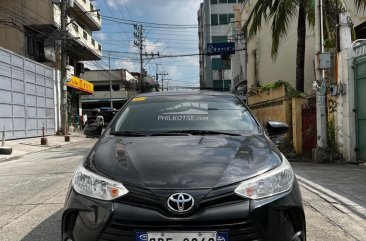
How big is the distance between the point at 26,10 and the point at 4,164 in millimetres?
20221

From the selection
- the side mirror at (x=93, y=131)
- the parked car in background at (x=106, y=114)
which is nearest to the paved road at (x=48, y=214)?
the side mirror at (x=93, y=131)

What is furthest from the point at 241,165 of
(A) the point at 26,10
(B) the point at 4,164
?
(A) the point at 26,10

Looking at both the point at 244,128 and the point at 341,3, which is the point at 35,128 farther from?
the point at 244,128

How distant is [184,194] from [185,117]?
5.62 ft

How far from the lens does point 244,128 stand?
15.5ft

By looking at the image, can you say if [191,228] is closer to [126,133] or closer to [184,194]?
[184,194]

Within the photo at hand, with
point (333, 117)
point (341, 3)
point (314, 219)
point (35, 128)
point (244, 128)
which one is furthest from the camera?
point (35, 128)

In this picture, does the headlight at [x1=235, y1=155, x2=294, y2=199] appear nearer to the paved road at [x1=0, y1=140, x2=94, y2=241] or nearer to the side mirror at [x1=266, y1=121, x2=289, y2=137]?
the side mirror at [x1=266, y1=121, x2=289, y2=137]

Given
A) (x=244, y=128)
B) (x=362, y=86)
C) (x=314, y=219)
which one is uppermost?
(x=362, y=86)

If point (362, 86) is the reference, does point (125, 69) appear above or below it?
above

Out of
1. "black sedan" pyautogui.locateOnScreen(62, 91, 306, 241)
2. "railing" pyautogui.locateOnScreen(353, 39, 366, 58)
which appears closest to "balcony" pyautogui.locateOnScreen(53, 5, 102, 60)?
"railing" pyautogui.locateOnScreen(353, 39, 366, 58)

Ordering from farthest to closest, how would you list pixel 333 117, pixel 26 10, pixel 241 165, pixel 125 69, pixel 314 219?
pixel 125 69
pixel 26 10
pixel 333 117
pixel 314 219
pixel 241 165

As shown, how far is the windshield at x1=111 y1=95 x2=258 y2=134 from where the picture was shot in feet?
15.3

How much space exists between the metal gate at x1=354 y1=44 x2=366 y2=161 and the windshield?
761cm
